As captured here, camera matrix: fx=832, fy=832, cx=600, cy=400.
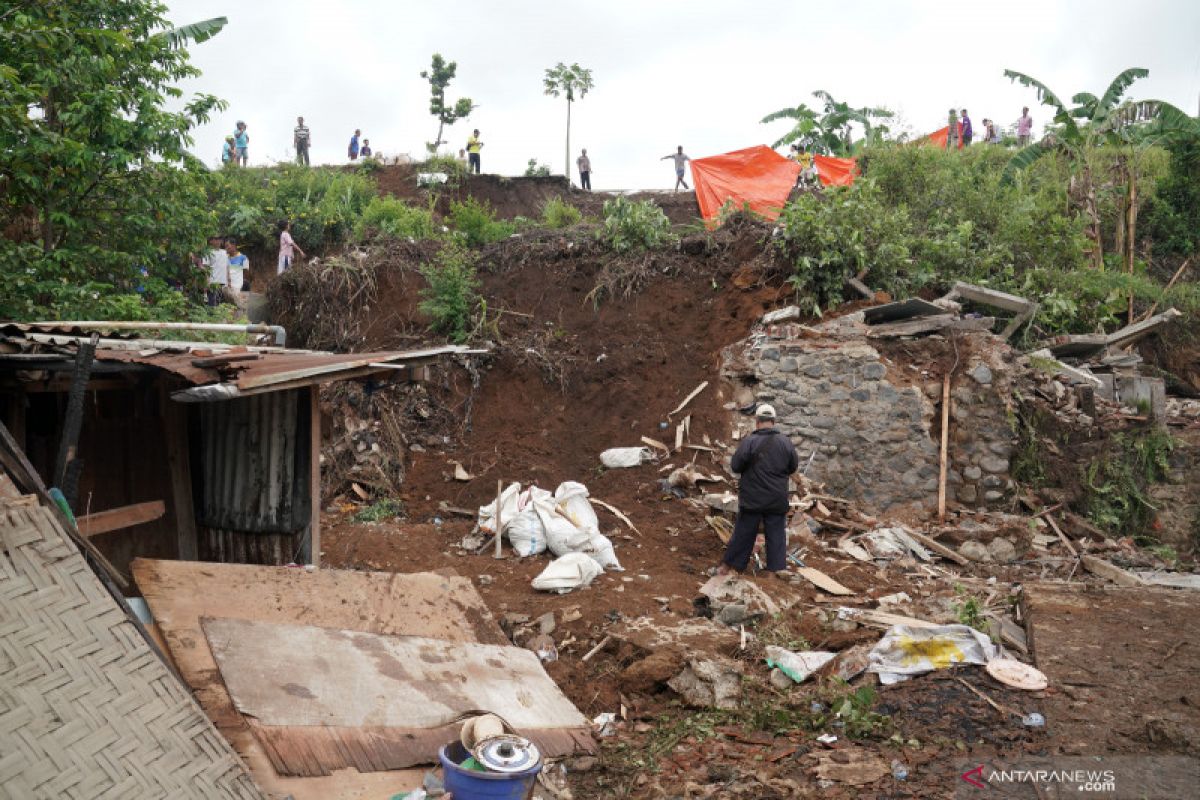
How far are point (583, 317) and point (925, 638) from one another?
779 centimetres

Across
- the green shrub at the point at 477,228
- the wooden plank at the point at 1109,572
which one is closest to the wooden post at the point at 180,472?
the wooden plank at the point at 1109,572

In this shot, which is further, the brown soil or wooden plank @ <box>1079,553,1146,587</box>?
the brown soil

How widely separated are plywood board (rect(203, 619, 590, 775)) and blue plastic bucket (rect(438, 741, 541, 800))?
1.60ft

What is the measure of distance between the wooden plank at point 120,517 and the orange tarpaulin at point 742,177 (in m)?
11.0

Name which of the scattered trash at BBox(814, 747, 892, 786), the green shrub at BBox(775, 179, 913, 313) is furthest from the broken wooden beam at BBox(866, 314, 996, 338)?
the scattered trash at BBox(814, 747, 892, 786)

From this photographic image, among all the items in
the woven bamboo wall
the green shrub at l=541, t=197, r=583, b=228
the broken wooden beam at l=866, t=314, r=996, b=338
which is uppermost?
the green shrub at l=541, t=197, r=583, b=228

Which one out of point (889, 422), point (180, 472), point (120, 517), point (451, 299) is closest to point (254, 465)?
point (180, 472)

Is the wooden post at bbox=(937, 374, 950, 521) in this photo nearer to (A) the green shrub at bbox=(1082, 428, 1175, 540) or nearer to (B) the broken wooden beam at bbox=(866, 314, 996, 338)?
(B) the broken wooden beam at bbox=(866, 314, 996, 338)

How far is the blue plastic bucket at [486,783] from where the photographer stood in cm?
389

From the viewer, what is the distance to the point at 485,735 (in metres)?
4.25

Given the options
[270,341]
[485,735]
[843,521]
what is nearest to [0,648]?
[485,735]

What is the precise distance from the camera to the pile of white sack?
25.9ft

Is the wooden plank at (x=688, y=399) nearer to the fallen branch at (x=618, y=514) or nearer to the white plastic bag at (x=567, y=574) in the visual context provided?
the fallen branch at (x=618, y=514)

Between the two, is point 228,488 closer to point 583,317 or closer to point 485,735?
point 485,735
